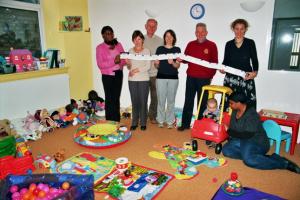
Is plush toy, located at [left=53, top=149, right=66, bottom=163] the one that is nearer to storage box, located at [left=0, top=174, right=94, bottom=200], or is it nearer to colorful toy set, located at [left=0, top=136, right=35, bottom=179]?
colorful toy set, located at [left=0, top=136, right=35, bottom=179]

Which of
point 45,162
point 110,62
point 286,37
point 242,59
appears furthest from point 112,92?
point 286,37

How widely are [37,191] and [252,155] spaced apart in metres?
2.36

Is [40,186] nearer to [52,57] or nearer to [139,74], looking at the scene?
[139,74]

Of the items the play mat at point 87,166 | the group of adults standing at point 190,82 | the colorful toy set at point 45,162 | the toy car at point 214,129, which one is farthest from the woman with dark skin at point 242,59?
the colorful toy set at point 45,162

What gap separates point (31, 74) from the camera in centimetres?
434

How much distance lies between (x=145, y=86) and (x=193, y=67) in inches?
32.5

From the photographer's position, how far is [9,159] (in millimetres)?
2816

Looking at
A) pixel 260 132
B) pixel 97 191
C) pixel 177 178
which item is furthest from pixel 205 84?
pixel 97 191

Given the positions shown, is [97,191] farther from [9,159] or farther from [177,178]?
[9,159]

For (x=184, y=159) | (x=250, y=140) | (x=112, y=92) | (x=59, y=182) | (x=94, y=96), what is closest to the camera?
(x=59, y=182)

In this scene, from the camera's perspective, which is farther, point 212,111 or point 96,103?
point 96,103

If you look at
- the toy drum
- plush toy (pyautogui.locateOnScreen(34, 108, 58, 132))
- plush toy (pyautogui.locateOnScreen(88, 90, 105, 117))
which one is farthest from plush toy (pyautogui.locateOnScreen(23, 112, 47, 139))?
the toy drum

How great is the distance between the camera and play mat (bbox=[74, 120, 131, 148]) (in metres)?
A: 3.56

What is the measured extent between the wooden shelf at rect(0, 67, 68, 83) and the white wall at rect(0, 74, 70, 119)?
0.05 m
